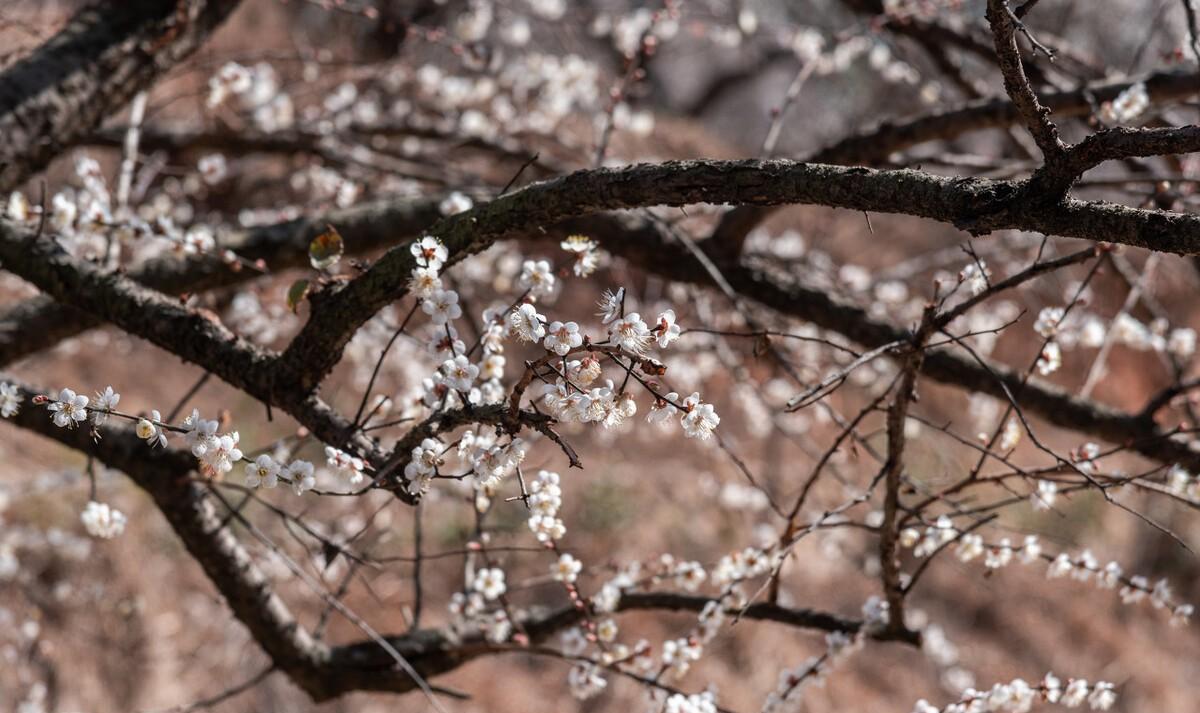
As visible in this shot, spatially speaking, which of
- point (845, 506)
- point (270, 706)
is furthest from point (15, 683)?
point (845, 506)

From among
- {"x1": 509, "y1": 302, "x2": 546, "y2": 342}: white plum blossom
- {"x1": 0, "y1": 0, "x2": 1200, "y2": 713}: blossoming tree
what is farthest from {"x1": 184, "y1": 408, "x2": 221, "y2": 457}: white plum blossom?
{"x1": 509, "y1": 302, "x2": 546, "y2": 342}: white plum blossom

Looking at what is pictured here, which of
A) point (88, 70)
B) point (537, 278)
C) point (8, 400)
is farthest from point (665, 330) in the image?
point (88, 70)

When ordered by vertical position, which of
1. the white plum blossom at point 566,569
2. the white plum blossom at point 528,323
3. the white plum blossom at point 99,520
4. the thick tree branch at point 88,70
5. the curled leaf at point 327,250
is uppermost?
the thick tree branch at point 88,70

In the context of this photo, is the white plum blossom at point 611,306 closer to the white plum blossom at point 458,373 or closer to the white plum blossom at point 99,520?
the white plum blossom at point 458,373

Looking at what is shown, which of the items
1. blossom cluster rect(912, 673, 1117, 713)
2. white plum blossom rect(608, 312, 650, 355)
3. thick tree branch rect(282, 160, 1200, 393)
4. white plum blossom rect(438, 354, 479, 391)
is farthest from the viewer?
blossom cluster rect(912, 673, 1117, 713)

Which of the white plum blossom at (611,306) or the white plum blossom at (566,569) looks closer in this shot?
the white plum blossom at (611,306)

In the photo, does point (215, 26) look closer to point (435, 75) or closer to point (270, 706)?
point (435, 75)

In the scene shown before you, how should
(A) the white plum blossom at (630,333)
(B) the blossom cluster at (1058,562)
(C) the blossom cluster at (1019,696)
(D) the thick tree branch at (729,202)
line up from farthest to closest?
(B) the blossom cluster at (1058,562)
(C) the blossom cluster at (1019,696)
(A) the white plum blossom at (630,333)
(D) the thick tree branch at (729,202)

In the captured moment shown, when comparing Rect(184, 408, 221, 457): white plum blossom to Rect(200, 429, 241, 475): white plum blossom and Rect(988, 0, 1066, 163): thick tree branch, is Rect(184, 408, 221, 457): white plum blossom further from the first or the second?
Rect(988, 0, 1066, 163): thick tree branch

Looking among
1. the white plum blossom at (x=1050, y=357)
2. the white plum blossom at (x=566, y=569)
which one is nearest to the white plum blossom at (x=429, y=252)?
the white plum blossom at (x=566, y=569)
